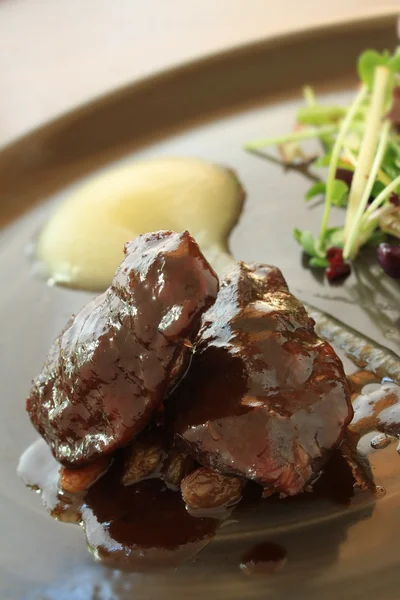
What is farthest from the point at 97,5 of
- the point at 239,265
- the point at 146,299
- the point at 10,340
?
the point at 146,299

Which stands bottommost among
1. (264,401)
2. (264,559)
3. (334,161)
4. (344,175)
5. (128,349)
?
(264,559)

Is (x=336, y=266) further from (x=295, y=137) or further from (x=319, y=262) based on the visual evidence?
(x=295, y=137)

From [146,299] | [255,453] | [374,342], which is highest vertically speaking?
[146,299]

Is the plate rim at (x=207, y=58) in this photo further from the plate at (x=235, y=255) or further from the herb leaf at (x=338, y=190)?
the herb leaf at (x=338, y=190)

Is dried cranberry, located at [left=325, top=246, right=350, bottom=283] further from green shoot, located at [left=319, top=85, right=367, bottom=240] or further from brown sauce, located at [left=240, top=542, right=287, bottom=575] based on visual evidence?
brown sauce, located at [left=240, top=542, right=287, bottom=575]

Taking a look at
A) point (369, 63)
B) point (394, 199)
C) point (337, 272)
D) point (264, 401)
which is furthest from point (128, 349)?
point (369, 63)

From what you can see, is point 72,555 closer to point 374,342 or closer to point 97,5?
point 374,342
